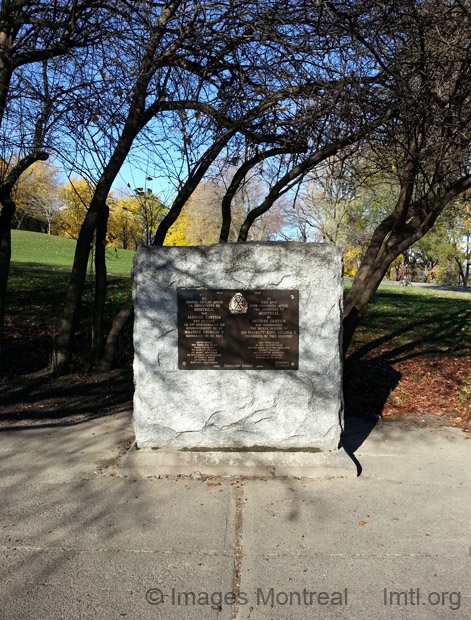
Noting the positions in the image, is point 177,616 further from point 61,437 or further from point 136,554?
point 61,437

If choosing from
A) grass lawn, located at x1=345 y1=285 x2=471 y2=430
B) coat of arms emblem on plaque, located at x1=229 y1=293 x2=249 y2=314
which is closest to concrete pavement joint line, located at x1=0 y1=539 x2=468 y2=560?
coat of arms emblem on plaque, located at x1=229 y1=293 x2=249 y2=314

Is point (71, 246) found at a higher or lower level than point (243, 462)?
higher

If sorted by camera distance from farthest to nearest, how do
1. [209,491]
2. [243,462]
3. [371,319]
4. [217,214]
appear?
[217,214] < [371,319] < [243,462] < [209,491]

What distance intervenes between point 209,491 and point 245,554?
A: 38.7 inches

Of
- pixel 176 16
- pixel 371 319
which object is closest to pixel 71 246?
pixel 371 319

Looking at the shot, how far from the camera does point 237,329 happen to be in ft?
16.3

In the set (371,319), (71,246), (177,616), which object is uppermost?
(71,246)

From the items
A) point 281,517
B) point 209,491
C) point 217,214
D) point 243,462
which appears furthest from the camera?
point 217,214

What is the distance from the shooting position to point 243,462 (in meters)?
4.83

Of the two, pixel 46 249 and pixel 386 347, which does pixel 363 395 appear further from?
pixel 46 249

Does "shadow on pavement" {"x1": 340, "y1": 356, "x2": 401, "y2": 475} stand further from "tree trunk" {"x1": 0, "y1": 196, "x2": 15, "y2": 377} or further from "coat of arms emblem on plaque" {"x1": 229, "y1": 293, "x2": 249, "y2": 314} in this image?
"tree trunk" {"x1": 0, "y1": 196, "x2": 15, "y2": 377}

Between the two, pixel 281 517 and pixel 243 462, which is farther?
pixel 243 462

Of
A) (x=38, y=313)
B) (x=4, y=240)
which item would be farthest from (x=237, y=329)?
(x=38, y=313)

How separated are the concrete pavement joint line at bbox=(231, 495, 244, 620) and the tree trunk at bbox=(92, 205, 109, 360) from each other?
466cm
